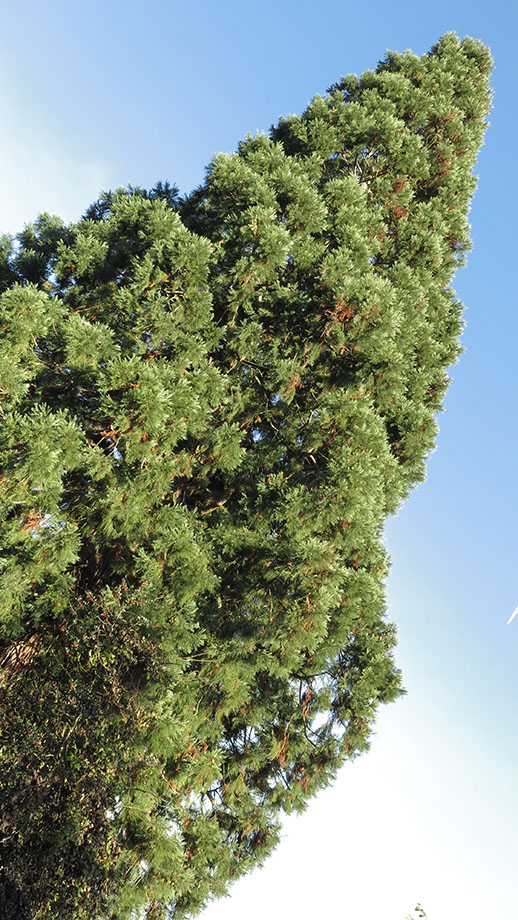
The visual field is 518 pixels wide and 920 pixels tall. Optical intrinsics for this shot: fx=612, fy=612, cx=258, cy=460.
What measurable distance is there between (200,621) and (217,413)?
367cm

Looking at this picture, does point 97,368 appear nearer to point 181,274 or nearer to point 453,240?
point 181,274

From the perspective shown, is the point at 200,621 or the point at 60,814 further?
the point at 200,621

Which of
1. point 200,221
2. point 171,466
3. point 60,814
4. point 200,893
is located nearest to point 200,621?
point 171,466

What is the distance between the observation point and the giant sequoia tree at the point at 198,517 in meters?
8.38

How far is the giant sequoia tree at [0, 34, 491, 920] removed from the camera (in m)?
8.38

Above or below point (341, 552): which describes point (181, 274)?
above

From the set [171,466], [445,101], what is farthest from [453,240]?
[171,466]

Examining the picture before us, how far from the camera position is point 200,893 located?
11.0 metres

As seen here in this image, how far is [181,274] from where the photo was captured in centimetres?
1046

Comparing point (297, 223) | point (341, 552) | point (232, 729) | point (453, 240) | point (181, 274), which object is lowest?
point (232, 729)

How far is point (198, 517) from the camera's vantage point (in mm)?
11031

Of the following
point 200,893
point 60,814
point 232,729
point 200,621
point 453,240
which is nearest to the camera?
point 60,814

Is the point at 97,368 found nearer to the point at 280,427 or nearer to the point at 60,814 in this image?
the point at 280,427

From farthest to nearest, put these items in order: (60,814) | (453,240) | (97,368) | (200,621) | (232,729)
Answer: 1. (453,240)
2. (232,729)
3. (200,621)
4. (97,368)
5. (60,814)
